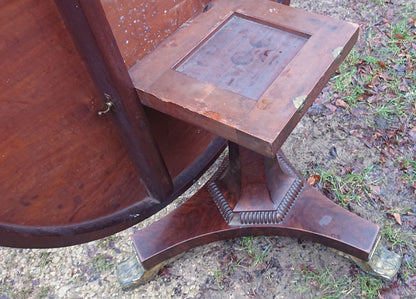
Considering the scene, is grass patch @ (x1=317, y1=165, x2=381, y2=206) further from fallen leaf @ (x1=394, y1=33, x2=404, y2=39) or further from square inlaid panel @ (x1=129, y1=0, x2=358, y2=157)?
fallen leaf @ (x1=394, y1=33, x2=404, y2=39)

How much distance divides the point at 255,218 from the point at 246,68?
762 millimetres

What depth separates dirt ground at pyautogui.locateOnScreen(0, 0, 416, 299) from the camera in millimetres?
1710

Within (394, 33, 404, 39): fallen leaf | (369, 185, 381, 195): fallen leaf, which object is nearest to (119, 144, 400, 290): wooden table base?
(369, 185, 381, 195): fallen leaf

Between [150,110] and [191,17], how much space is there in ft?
1.14

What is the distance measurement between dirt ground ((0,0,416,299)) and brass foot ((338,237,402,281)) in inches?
2.8

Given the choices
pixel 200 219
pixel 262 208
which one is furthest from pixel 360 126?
pixel 200 219

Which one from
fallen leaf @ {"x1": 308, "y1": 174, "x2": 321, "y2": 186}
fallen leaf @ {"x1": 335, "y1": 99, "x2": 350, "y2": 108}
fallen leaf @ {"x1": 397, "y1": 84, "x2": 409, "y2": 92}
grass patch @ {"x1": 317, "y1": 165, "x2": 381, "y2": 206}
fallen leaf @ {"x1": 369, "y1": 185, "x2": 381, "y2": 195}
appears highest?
fallen leaf @ {"x1": 335, "y1": 99, "x2": 350, "y2": 108}

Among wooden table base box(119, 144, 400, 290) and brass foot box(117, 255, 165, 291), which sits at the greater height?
wooden table base box(119, 144, 400, 290)

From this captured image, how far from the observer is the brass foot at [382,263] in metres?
→ 1.60

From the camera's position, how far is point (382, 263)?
162 centimetres

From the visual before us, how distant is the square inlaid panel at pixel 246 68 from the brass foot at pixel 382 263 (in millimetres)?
908

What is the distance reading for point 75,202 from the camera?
1281 millimetres

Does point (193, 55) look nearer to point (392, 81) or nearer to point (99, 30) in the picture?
point (99, 30)

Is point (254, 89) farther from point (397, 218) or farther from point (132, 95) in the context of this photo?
point (397, 218)
